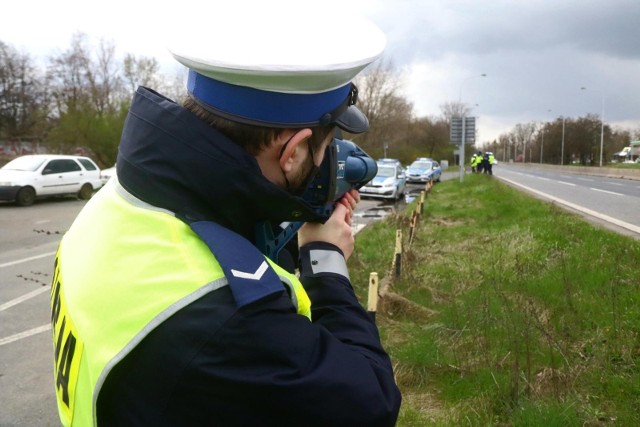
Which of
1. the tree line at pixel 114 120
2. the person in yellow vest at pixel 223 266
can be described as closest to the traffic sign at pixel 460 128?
the tree line at pixel 114 120

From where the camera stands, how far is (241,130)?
105cm

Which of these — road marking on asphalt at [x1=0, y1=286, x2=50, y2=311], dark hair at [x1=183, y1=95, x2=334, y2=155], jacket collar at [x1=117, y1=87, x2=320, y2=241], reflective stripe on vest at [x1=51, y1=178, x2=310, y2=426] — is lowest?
road marking on asphalt at [x1=0, y1=286, x2=50, y2=311]

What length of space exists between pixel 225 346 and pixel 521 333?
3.41 meters

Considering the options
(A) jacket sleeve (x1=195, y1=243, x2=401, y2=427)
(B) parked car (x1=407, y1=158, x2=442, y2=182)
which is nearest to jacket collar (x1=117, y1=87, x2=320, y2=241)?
(A) jacket sleeve (x1=195, y1=243, x2=401, y2=427)

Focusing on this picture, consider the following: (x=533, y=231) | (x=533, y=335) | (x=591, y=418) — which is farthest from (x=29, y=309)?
(x=533, y=231)

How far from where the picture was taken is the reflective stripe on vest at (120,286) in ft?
2.82

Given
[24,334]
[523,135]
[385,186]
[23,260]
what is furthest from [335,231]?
[523,135]

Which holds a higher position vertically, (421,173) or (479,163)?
(479,163)

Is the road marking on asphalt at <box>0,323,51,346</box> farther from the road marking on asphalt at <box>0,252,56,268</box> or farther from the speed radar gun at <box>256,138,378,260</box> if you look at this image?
the speed radar gun at <box>256,138,378,260</box>

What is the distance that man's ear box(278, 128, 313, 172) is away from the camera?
1078mm

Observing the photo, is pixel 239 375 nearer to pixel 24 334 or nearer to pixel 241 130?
pixel 241 130

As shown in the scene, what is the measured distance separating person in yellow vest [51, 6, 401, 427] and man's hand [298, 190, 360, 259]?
12 cm

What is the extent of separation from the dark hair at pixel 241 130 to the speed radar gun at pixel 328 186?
0.18m

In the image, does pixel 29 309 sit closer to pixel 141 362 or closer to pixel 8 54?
pixel 141 362
